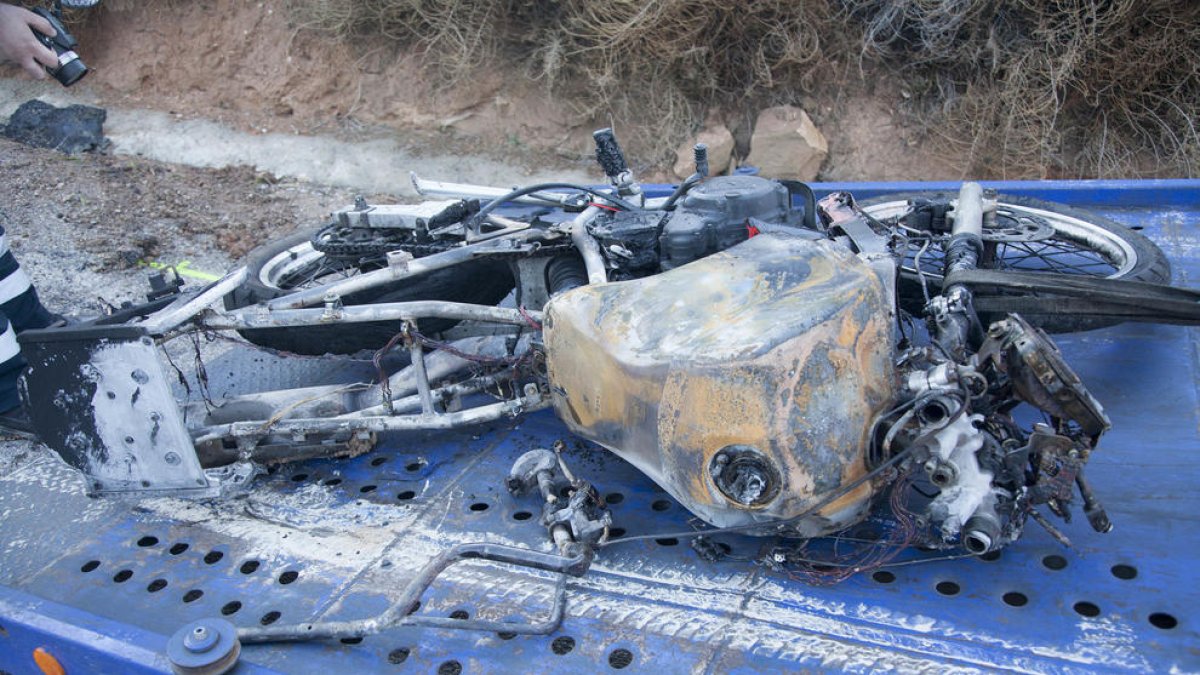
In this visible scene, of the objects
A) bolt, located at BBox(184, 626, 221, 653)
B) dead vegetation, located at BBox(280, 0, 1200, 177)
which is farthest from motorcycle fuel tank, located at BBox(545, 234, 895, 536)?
dead vegetation, located at BBox(280, 0, 1200, 177)

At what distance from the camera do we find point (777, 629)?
6.71 ft

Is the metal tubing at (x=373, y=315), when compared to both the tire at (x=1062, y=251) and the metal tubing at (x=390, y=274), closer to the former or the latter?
the metal tubing at (x=390, y=274)

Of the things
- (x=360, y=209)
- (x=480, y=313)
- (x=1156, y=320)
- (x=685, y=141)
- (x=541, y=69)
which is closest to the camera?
(x=1156, y=320)

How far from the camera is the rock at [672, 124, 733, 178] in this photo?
7.07 meters

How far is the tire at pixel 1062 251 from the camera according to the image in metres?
2.90

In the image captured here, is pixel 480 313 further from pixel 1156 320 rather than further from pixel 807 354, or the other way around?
pixel 1156 320

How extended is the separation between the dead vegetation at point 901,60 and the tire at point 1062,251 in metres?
3.32

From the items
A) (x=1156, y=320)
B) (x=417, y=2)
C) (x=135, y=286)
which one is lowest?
(x=135, y=286)

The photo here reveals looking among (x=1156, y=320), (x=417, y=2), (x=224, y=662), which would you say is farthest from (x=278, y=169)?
(x=1156, y=320)

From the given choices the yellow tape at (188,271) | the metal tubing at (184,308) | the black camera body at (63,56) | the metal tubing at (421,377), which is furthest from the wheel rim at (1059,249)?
the yellow tape at (188,271)

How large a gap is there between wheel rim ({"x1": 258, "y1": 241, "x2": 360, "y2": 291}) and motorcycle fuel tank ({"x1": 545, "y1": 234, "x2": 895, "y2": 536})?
152 cm

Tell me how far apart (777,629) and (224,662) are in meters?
1.19

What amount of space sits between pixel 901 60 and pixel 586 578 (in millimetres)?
5907

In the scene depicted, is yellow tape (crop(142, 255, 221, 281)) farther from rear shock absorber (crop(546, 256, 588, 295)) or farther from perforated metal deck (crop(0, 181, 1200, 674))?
rear shock absorber (crop(546, 256, 588, 295))
